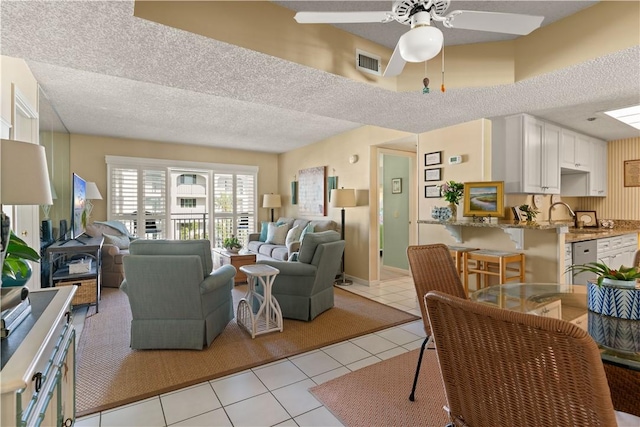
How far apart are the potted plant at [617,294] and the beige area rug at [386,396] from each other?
42.4 inches

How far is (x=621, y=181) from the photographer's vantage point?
194 inches

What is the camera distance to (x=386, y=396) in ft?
7.04

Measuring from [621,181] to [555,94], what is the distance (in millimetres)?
3277

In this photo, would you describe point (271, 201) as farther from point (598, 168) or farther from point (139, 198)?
point (598, 168)

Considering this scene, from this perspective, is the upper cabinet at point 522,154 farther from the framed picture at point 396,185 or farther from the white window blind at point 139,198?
the white window blind at point 139,198

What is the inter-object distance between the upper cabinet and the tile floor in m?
2.13

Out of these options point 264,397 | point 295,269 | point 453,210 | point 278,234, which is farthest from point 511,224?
point 278,234

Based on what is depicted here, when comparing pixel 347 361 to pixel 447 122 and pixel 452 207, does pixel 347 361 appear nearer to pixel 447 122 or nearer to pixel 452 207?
pixel 452 207

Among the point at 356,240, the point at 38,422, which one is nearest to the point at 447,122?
the point at 356,240

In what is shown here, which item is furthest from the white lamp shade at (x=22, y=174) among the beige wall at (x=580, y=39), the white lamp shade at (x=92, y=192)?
the white lamp shade at (x=92, y=192)

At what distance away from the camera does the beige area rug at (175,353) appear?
86.9 inches

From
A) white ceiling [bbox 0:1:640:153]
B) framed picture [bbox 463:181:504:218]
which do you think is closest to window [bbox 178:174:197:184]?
white ceiling [bbox 0:1:640:153]

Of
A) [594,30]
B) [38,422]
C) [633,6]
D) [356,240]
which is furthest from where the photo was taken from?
[356,240]

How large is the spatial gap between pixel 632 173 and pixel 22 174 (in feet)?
22.7
